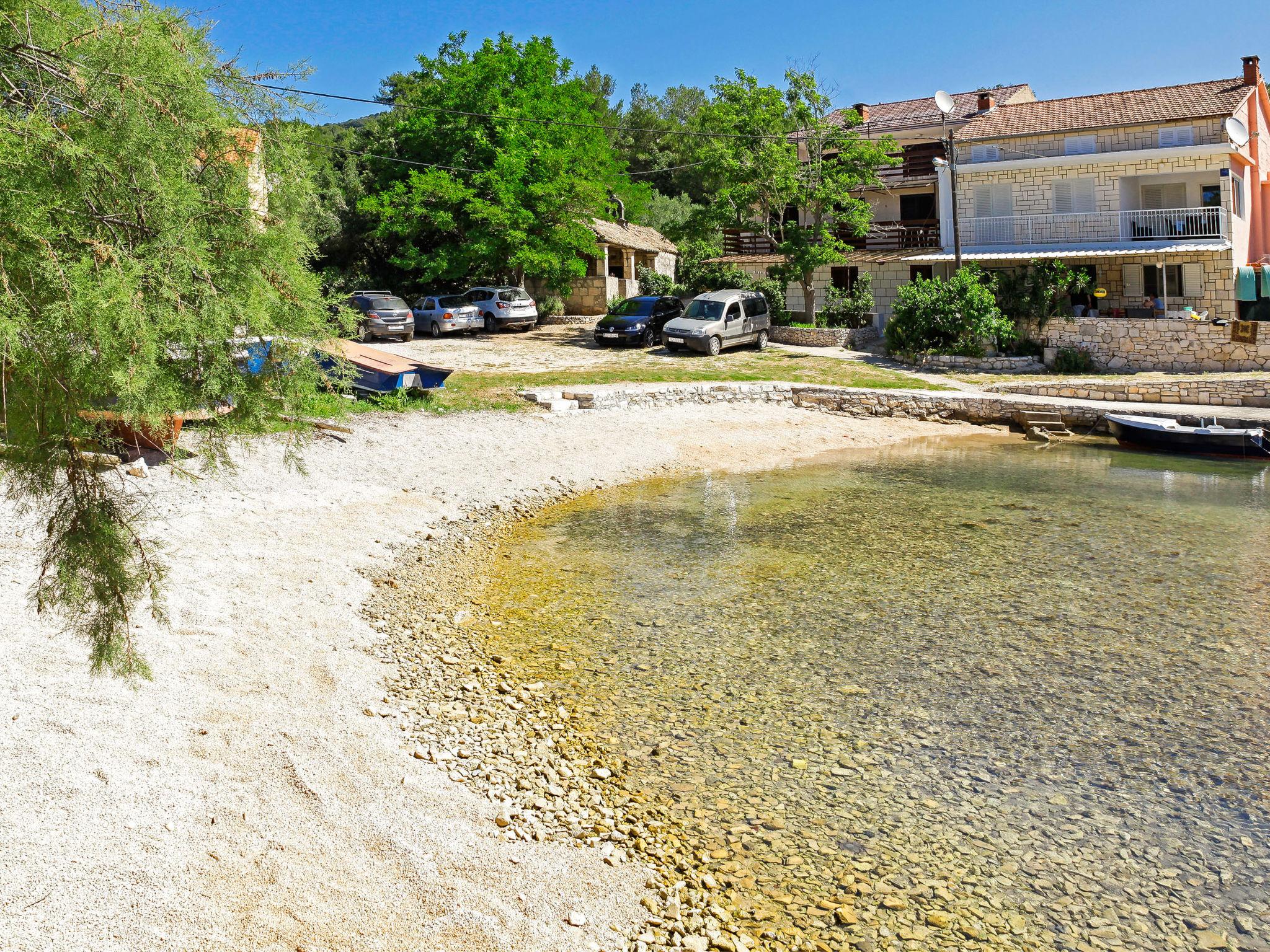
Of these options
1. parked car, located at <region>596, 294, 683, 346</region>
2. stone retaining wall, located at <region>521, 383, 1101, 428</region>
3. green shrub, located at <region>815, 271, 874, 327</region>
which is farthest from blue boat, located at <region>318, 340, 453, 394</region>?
green shrub, located at <region>815, 271, 874, 327</region>

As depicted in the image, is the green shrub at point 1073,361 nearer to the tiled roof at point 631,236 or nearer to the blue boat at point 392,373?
the tiled roof at point 631,236

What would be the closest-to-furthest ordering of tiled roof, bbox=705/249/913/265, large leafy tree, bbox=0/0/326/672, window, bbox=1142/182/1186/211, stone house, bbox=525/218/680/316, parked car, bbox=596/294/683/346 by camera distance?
large leafy tree, bbox=0/0/326/672 → parked car, bbox=596/294/683/346 → window, bbox=1142/182/1186/211 → tiled roof, bbox=705/249/913/265 → stone house, bbox=525/218/680/316

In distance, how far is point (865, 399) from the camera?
87.7 feet

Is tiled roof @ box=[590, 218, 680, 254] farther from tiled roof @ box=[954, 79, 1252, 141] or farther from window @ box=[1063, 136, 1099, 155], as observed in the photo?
window @ box=[1063, 136, 1099, 155]

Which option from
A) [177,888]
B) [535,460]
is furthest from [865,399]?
[177,888]

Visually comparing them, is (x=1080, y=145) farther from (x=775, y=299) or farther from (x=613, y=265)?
(x=613, y=265)

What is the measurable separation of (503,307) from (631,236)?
1406 cm

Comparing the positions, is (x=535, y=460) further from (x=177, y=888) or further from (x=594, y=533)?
(x=177, y=888)

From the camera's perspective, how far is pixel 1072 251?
33.7 meters

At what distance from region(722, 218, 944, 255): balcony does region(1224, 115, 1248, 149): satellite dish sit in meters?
9.94

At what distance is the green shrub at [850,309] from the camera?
117ft

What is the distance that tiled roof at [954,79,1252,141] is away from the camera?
110ft

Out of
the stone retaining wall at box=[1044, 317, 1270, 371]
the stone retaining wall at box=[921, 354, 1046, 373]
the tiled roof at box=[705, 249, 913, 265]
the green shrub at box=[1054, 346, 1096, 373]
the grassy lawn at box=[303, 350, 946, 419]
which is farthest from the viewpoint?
the tiled roof at box=[705, 249, 913, 265]

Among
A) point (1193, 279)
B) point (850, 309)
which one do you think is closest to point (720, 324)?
point (850, 309)
